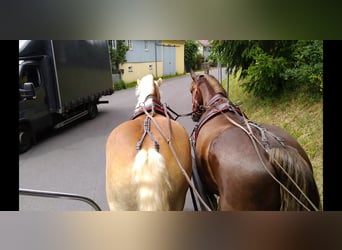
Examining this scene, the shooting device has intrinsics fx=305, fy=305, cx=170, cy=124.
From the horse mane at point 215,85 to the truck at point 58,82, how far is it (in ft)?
2.16

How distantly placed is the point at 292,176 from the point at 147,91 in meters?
0.90

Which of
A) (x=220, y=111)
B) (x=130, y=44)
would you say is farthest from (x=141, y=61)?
(x=220, y=111)

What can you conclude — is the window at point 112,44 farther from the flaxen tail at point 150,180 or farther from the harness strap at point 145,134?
the flaxen tail at point 150,180

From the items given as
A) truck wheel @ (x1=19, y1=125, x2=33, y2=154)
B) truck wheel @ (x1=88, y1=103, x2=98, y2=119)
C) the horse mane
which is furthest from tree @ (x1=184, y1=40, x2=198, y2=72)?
truck wheel @ (x1=19, y1=125, x2=33, y2=154)

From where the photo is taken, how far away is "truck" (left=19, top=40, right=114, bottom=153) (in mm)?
1969

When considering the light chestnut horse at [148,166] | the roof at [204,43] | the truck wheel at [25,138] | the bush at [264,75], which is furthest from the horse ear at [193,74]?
the truck wheel at [25,138]

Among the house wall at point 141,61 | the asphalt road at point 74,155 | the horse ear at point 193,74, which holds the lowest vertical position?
the asphalt road at point 74,155

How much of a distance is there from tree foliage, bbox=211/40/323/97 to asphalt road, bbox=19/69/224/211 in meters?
0.19

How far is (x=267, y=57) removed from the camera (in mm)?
2023

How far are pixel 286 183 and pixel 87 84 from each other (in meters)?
1.48

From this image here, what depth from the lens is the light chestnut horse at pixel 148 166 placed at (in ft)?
4.39

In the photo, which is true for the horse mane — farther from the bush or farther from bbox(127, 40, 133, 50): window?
bbox(127, 40, 133, 50): window

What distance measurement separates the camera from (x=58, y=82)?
206cm
